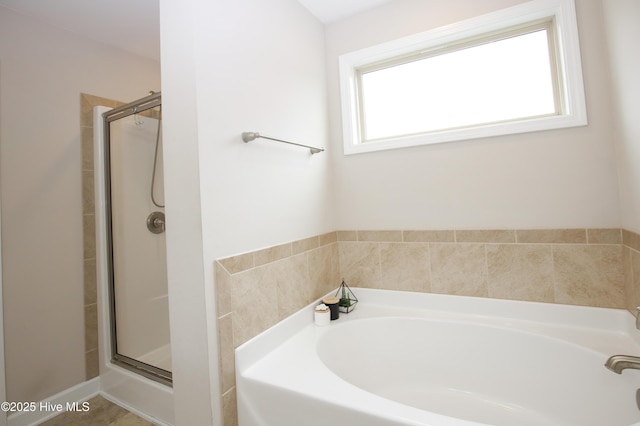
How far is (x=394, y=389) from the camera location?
1529 millimetres

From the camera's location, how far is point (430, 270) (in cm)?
172

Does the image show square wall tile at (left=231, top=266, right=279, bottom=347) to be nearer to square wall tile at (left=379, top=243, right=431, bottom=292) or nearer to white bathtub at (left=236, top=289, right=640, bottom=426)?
white bathtub at (left=236, top=289, right=640, bottom=426)

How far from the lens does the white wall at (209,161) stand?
1051 millimetres

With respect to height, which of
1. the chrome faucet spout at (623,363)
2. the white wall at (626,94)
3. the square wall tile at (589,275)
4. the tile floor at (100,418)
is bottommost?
the tile floor at (100,418)

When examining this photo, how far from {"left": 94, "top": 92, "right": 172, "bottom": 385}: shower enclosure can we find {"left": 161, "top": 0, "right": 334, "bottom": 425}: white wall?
1.05 metres

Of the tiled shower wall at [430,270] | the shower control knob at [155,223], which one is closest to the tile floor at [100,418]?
the tiled shower wall at [430,270]

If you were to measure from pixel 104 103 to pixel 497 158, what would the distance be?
2.80 m

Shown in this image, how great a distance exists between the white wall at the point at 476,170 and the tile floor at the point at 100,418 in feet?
5.81

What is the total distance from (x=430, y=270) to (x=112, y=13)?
269cm

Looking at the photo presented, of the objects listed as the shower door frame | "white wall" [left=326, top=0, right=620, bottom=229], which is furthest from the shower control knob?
"white wall" [left=326, top=0, right=620, bottom=229]

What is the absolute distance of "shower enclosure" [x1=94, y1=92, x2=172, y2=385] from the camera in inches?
79.0

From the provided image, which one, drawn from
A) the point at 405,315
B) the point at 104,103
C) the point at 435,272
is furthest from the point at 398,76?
the point at 104,103

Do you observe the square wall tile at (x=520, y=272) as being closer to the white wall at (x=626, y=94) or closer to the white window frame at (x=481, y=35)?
the white wall at (x=626, y=94)

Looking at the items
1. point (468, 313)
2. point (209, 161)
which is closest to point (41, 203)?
point (209, 161)
